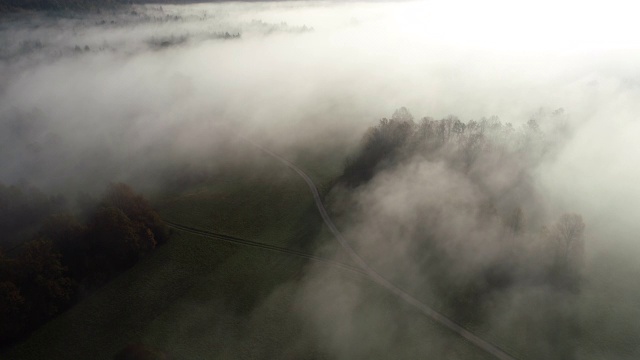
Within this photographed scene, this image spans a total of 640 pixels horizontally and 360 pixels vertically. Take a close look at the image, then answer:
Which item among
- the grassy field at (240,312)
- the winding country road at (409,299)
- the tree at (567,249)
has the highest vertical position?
the tree at (567,249)

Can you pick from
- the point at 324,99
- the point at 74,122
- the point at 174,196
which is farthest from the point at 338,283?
the point at 74,122

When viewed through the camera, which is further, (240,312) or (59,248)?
A: (59,248)

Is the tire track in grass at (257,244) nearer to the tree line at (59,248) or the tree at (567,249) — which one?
the tree line at (59,248)

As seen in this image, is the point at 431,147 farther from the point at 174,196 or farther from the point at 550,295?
the point at 174,196

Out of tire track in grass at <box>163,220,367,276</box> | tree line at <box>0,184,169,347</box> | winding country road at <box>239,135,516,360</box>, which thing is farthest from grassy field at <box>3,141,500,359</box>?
tree line at <box>0,184,169,347</box>

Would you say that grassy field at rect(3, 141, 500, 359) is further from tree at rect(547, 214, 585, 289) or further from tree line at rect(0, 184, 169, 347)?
tree at rect(547, 214, 585, 289)

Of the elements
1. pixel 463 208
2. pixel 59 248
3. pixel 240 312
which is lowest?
pixel 240 312

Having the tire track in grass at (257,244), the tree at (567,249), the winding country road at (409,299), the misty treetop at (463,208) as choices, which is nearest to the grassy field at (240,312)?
the tire track in grass at (257,244)

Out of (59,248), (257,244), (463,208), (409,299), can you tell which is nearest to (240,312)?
(257,244)

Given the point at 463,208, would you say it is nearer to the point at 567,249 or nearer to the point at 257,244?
the point at 567,249
